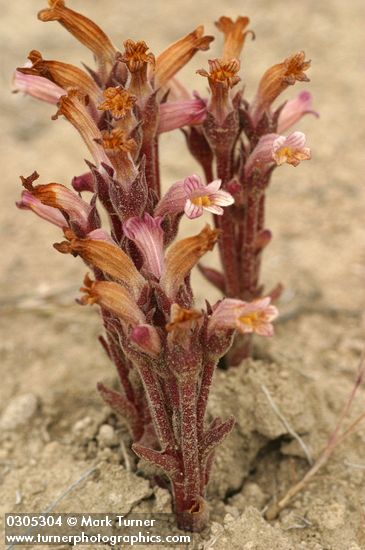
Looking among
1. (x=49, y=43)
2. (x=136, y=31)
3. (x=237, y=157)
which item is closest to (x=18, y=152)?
(x=49, y=43)

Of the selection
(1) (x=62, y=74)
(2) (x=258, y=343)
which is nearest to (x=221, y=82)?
(1) (x=62, y=74)

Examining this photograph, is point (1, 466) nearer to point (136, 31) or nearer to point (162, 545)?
point (162, 545)

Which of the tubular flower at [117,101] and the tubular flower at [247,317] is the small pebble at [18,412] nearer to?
the tubular flower at [247,317]

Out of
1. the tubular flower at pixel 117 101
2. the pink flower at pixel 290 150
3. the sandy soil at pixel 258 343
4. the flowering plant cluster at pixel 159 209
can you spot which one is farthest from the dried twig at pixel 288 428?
the tubular flower at pixel 117 101

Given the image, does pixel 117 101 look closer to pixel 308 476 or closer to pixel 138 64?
pixel 138 64

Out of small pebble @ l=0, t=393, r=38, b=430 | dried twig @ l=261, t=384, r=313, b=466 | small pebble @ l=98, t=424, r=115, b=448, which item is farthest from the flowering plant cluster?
small pebble @ l=0, t=393, r=38, b=430

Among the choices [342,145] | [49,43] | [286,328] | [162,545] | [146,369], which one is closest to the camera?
[146,369]
